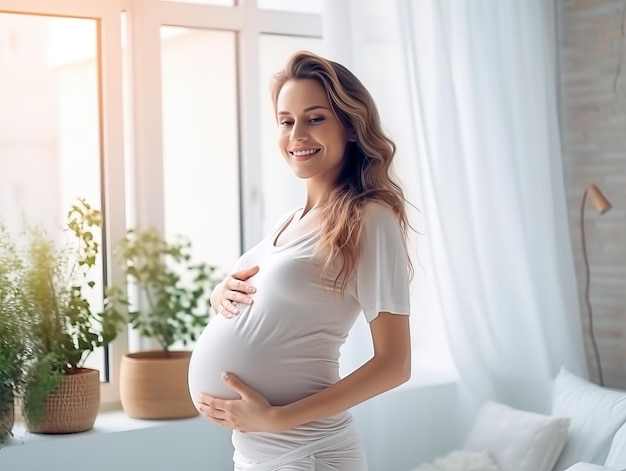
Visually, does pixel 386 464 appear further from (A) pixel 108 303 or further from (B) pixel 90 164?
(B) pixel 90 164

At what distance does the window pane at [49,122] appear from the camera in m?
3.02

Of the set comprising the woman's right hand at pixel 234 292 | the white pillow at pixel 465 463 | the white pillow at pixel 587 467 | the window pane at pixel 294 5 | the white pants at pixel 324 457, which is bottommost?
the white pillow at pixel 465 463

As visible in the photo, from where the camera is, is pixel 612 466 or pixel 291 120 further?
pixel 612 466

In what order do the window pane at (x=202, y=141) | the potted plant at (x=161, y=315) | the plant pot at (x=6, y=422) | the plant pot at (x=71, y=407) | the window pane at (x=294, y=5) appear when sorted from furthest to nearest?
1. the window pane at (x=294, y=5)
2. the window pane at (x=202, y=141)
3. the potted plant at (x=161, y=315)
4. the plant pot at (x=71, y=407)
5. the plant pot at (x=6, y=422)

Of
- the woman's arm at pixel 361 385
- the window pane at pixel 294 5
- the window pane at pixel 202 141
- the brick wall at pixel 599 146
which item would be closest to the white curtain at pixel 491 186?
the brick wall at pixel 599 146

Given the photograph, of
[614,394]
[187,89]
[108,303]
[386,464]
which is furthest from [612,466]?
[187,89]

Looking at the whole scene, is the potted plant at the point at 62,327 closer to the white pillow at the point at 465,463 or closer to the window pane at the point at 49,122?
the window pane at the point at 49,122

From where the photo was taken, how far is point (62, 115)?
10.2 feet

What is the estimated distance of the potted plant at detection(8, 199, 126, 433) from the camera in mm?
2799

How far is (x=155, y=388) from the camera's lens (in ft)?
9.88

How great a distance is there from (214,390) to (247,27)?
162 cm

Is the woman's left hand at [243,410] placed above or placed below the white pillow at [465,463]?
above

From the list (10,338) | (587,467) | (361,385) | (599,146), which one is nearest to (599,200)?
(599,146)

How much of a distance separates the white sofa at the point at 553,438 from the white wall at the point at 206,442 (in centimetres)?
26
